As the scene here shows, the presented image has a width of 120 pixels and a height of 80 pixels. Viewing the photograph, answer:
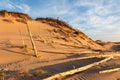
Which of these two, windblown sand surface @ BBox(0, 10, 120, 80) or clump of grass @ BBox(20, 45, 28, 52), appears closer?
windblown sand surface @ BBox(0, 10, 120, 80)

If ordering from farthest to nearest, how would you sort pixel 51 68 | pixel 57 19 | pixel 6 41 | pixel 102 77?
1. pixel 57 19
2. pixel 6 41
3. pixel 51 68
4. pixel 102 77

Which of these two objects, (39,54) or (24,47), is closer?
(39,54)

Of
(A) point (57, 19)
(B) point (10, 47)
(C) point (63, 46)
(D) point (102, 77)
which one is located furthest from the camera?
(A) point (57, 19)

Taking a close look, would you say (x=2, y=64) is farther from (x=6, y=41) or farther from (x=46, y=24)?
(x=46, y=24)

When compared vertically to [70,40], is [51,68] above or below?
below

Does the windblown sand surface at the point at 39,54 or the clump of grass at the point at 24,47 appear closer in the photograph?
the windblown sand surface at the point at 39,54

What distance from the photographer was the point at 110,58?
12.4 m

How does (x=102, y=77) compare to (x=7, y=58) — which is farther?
(x=7, y=58)

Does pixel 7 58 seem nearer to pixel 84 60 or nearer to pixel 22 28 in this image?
pixel 84 60

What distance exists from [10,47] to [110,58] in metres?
5.13

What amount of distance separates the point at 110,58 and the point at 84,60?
1.20 m

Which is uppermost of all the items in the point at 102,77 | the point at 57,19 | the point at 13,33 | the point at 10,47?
the point at 57,19

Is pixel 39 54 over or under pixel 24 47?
under

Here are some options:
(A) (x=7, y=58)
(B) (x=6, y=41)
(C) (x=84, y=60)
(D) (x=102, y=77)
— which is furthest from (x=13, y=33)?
(D) (x=102, y=77)
